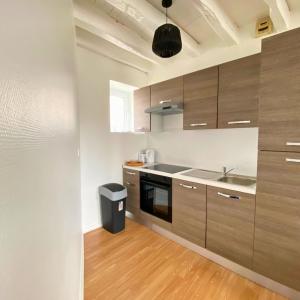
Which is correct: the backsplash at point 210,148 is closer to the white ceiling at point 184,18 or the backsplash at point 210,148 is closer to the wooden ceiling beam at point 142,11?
the white ceiling at point 184,18

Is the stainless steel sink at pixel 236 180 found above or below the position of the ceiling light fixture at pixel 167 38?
below

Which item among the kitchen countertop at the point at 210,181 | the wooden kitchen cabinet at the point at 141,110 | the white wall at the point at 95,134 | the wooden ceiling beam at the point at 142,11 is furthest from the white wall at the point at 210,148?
the wooden ceiling beam at the point at 142,11

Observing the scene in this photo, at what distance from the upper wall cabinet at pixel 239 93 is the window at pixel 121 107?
5.04 ft

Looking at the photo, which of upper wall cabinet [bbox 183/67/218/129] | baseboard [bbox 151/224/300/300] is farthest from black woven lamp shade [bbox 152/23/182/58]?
baseboard [bbox 151/224/300/300]

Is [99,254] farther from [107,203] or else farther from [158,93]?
[158,93]

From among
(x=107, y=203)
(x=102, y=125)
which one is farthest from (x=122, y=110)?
(x=107, y=203)

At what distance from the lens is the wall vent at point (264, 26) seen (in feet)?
5.82

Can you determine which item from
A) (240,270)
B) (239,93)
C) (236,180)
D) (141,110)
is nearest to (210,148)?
(236,180)

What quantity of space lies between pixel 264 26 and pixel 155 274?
267cm

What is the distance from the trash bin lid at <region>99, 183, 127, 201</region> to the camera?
2.24m

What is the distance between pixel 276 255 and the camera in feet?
4.58

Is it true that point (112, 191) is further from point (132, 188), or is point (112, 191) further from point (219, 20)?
point (219, 20)

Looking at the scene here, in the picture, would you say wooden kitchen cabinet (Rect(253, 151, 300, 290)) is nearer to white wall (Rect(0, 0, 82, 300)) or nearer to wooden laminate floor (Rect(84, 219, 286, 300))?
wooden laminate floor (Rect(84, 219, 286, 300))

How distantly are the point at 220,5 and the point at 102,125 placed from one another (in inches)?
72.8
